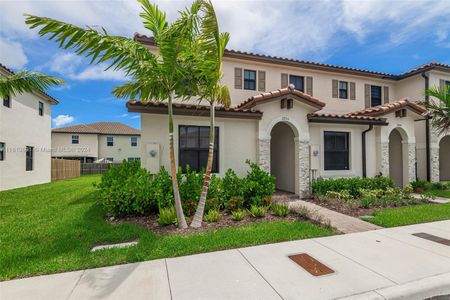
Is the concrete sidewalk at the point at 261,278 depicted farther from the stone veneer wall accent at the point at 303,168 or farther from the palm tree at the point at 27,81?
the palm tree at the point at 27,81

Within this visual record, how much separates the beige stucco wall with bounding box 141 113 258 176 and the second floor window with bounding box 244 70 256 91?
3.50 meters

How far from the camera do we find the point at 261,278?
3.54m

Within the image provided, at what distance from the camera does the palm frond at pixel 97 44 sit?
14.0ft

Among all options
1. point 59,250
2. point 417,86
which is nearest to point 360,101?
point 417,86

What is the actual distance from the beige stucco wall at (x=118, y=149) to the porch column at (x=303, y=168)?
30.4 metres

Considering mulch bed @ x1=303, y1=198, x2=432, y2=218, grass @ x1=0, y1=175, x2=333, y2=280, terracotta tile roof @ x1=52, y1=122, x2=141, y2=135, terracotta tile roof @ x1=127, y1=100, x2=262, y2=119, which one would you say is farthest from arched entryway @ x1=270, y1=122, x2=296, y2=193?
terracotta tile roof @ x1=52, y1=122, x2=141, y2=135

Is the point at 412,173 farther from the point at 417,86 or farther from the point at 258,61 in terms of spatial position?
the point at 258,61

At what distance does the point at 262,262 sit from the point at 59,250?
4160mm

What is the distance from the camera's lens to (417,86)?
14.0m

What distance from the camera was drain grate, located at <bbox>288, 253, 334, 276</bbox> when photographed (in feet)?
12.2

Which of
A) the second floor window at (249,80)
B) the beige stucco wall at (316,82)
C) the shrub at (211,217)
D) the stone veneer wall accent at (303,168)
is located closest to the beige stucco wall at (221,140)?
the stone veneer wall accent at (303,168)

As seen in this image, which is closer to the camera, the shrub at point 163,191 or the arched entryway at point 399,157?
the shrub at point 163,191

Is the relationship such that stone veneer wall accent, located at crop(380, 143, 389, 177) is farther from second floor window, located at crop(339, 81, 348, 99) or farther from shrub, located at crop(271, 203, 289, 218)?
shrub, located at crop(271, 203, 289, 218)

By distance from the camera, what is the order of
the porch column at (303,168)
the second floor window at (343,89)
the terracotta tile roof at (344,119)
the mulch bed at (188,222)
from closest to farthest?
the mulch bed at (188,222) → the porch column at (303,168) → the terracotta tile roof at (344,119) → the second floor window at (343,89)
